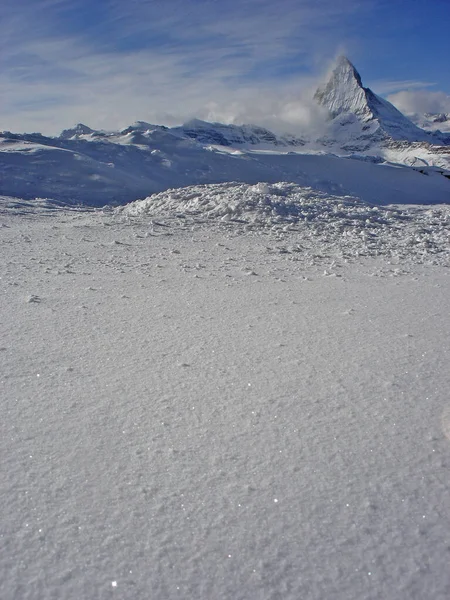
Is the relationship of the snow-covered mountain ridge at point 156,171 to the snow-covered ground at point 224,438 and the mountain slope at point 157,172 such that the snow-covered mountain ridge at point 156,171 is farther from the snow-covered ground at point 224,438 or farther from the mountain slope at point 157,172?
the snow-covered ground at point 224,438

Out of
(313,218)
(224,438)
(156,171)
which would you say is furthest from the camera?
(156,171)

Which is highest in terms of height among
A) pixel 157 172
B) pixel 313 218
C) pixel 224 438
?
pixel 157 172

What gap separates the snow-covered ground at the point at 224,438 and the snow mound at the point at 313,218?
2498 millimetres

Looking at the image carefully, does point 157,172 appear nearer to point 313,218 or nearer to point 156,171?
point 156,171

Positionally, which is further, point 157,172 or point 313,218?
point 157,172

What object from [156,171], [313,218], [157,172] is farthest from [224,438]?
[156,171]

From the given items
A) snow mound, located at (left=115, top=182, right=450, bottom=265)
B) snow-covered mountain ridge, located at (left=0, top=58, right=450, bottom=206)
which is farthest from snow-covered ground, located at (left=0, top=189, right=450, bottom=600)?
snow-covered mountain ridge, located at (left=0, top=58, right=450, bottom=206)

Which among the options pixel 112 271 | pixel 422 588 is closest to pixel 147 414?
pixel 422 588

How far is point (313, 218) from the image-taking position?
433 inches

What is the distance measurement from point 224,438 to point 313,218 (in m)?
8.92

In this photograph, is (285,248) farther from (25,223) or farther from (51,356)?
(25,223)

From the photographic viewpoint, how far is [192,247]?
844 centimetres

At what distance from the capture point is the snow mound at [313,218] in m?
8.41

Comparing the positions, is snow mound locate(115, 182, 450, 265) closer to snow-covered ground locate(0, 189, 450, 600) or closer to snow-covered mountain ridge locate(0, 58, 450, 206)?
snow-covered ground locate(0, 189, 450, 600)
